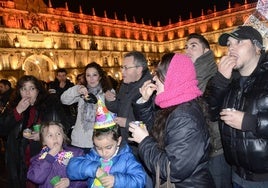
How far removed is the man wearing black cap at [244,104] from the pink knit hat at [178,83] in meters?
0.47

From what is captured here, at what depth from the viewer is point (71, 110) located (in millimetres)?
6285

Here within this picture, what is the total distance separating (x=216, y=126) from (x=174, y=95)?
4.86 ft

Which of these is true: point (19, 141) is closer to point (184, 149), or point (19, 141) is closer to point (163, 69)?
point (163, 69)

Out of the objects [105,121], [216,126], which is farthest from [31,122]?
[216,126]

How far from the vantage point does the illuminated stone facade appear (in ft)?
120

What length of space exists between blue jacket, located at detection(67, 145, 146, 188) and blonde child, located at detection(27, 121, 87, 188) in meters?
0.54

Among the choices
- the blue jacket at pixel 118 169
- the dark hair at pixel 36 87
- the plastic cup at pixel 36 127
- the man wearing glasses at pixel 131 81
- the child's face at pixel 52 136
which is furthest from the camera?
the dark hair at pixel 36 87

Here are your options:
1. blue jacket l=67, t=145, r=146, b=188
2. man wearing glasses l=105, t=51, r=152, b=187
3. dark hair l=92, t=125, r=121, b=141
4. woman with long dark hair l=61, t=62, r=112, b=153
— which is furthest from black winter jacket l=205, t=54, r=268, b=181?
woman with long dark hair l=61, t=62, r=112, b=153

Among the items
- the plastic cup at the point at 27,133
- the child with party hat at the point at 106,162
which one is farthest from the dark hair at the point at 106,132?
the plastic cup at the point at 27,133

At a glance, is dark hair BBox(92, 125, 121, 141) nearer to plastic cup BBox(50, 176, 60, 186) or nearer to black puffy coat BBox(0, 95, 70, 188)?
plastic cup BBox(50, 176, 60, 186)

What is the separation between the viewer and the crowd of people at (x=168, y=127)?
7.48ft

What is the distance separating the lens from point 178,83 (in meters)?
2.30

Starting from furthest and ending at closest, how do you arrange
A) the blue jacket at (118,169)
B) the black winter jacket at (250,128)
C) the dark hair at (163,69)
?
the blue jacket at (118,169) → the black winter jacket at (250,128) → the dark hair at (163,69)

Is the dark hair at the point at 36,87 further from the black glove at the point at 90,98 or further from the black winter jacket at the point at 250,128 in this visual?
the black winter jacket at the point at 250,128
